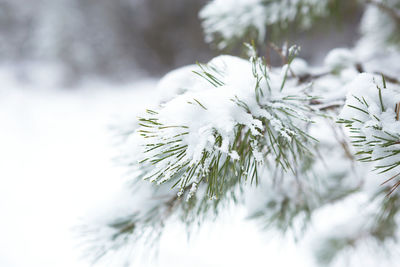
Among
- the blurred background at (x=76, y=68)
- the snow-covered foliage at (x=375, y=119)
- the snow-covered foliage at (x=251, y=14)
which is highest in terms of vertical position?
the blurred background at (x=76, y=68)

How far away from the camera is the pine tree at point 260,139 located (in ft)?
0.74

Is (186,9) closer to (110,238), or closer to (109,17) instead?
(109,17)

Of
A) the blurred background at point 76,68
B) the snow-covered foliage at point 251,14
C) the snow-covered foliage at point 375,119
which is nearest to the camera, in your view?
the snow-covered foliage at point 375,119

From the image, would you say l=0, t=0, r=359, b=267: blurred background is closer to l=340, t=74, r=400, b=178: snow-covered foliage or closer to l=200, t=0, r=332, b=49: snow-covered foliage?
l=200, t=0, r=332, b=49: snow-covered foliage

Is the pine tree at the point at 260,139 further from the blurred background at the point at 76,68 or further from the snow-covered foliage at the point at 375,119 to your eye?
the blurred background at the point at 76,68

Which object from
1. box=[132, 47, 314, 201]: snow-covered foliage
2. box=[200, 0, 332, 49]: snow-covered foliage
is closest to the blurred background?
box=[200, 0, 332, 49]: snow-covered foliage

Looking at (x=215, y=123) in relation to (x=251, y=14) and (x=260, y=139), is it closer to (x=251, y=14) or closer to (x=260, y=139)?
(x=260, y=139)

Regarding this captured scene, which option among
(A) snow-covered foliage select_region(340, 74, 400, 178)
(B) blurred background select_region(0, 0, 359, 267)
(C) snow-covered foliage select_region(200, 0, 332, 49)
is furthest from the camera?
(B) blurred background select_region(0, 0, 359, 267)

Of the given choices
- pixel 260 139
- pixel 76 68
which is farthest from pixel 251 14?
pixel 76 68

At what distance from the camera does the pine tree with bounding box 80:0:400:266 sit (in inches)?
8.8

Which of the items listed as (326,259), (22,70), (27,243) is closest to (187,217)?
(326,259)

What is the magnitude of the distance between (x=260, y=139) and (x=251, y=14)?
14.3 inches

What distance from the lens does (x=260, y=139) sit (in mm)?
298

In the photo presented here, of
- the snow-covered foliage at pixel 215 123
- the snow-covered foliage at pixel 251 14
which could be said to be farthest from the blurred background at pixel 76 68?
the snow-covered foliage at pixel 215 123
